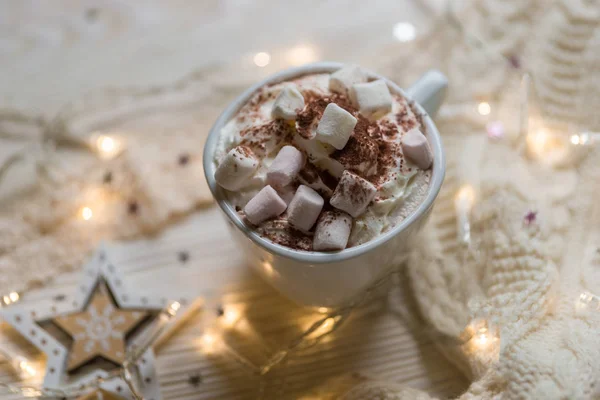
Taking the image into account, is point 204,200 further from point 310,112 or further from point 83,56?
point 83,56

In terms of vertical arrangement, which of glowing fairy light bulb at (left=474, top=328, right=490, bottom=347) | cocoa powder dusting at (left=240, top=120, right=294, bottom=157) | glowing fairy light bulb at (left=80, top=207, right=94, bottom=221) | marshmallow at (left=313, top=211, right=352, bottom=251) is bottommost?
glowing fairy light bulb at (left=474, top=328, right=490, bottom=347)

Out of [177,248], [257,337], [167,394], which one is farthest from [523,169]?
[167,394]

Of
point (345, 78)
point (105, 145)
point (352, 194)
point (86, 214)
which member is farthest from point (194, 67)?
→ point (352, 194)

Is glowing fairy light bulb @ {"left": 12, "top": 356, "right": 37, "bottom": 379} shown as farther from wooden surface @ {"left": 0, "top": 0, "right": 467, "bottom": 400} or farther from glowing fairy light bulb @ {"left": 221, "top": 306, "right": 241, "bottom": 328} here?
glowing fairy light bulb @ {"left": 221, "top": 306, "right": 241, "bottom": 328}

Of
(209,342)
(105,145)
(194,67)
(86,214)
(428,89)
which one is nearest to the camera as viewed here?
(428,89)

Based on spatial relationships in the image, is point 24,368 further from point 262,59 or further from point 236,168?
point 262,59

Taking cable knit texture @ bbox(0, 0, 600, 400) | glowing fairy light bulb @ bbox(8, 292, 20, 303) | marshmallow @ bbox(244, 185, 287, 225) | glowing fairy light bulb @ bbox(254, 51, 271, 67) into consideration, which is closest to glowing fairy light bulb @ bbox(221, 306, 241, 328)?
cable knit texture @ bbox(0, 0, 600, 400)
